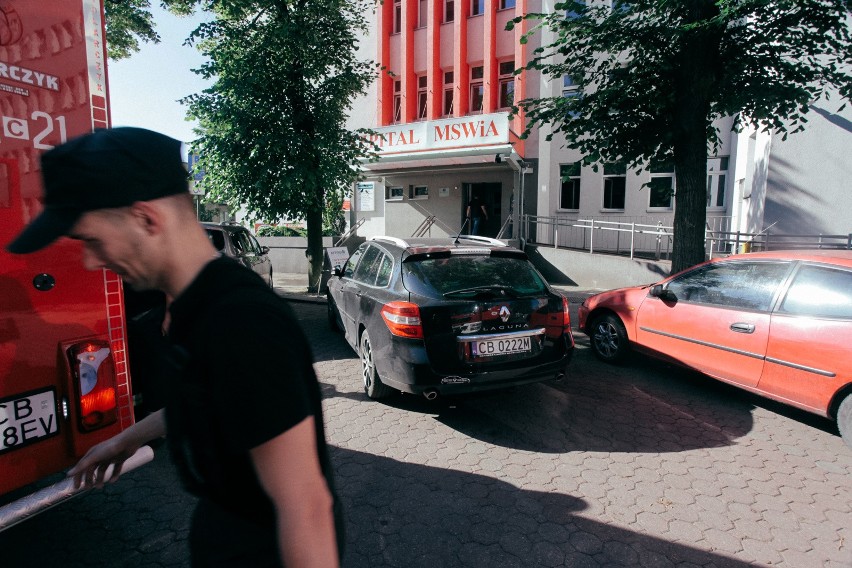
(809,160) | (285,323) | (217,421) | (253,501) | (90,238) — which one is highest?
(809,160)

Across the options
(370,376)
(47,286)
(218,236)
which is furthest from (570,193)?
(47,286)

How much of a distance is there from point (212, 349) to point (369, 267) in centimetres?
497

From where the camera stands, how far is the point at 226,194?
1114 centimetres

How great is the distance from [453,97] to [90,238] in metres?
19.8

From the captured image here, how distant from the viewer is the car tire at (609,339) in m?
6.43

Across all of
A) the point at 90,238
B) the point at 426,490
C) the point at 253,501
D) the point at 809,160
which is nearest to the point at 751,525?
the point at 426,490

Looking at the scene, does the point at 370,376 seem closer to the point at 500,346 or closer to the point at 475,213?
the point at 500,346

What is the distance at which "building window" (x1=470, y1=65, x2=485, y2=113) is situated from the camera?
19391mm

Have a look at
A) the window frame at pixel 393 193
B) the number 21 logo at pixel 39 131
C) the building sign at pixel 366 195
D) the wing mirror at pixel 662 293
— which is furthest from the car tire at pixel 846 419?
the building sign at pixel 366 195

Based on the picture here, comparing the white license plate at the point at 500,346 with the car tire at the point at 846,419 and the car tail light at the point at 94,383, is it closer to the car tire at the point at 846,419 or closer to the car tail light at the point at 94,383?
the car tire at the point at 846,419

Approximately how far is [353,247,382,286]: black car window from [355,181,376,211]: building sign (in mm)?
15118

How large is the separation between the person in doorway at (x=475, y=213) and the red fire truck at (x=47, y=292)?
15.7 meters

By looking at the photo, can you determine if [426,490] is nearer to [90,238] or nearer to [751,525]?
[751,525]

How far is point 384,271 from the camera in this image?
5.29 m
